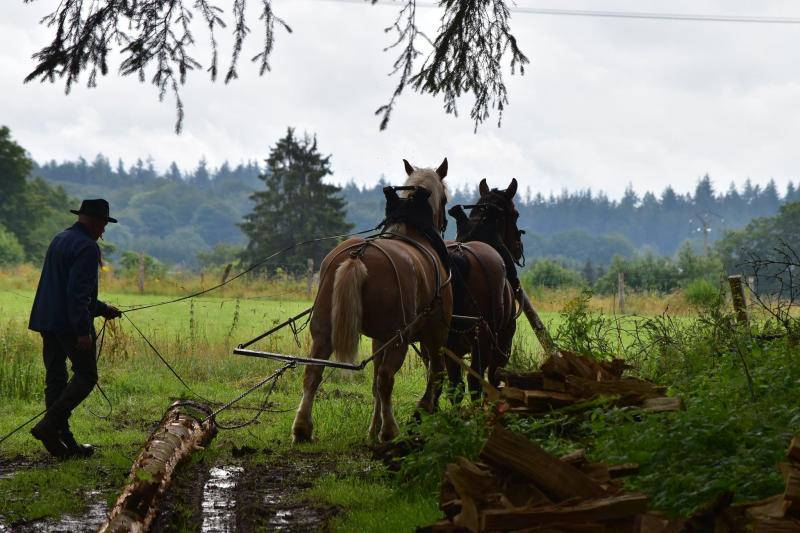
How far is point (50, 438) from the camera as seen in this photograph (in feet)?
22.3

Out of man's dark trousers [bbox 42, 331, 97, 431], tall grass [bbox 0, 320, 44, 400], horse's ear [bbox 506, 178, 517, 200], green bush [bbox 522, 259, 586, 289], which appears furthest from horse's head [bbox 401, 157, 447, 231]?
green bush [bbox 522, 259, 586, 289]

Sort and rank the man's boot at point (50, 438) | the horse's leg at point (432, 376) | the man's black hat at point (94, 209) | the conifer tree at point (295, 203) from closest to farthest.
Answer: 1. the man's boot at point (50, 438)
2. the man's black hat at point (94, 209)
3. the horse's leg at point (432, 376)
4. the conifer tree at point (295, 203)

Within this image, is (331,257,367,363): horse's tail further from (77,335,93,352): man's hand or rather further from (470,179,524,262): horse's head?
(470,179,524,262): horse's head

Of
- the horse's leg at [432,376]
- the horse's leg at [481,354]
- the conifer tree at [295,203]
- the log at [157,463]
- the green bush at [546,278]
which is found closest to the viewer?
the log at [157,463]

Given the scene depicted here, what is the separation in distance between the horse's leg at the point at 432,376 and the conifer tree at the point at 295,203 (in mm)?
48985

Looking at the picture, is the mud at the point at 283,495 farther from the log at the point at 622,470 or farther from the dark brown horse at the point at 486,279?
the dark brown horse at the point at 486,279

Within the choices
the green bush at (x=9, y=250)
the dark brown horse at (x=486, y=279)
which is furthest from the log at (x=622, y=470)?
the green bush at (x=9, y=250)

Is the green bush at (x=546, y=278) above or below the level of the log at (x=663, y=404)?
below

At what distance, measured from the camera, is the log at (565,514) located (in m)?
3.45

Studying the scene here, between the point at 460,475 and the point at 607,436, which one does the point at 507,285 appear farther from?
the point at 460,475

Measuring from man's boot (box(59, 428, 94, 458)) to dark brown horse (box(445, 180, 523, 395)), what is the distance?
3.17 m

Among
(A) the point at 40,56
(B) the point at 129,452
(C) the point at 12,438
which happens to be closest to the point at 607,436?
(B) the point at 129,452

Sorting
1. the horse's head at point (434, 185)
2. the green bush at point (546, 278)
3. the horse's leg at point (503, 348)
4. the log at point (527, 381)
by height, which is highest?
the horse's head at point (434, 185)

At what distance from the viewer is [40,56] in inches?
263
